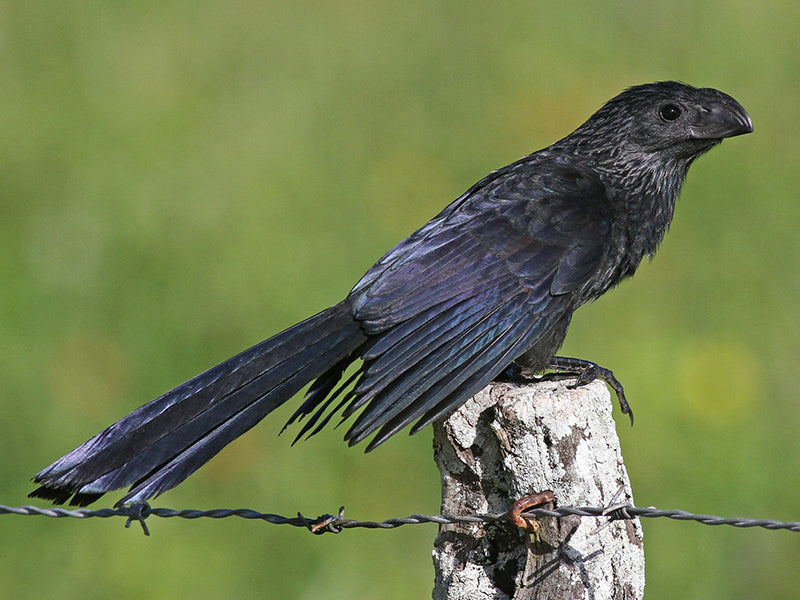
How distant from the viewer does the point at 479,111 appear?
7438 mm

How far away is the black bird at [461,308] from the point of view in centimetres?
290

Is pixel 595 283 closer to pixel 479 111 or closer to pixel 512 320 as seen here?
pixel 512 320

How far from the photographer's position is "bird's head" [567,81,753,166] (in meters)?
4.10

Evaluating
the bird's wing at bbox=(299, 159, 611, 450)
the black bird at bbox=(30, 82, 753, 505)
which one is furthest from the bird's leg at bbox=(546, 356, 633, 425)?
the bird's wing at bbox=(299, 159, 611, 450)

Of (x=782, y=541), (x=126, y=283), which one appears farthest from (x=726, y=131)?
(x=126, y=283)

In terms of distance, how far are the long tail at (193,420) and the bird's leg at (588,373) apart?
2.33ft

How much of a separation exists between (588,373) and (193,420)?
125cm

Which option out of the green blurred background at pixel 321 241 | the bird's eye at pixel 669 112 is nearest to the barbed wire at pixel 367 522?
the green blurred background at pixel 321 241

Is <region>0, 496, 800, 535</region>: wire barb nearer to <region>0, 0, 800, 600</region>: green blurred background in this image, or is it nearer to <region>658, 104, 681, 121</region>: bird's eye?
<region>0, 0, 800, 600</region>: green blurred background

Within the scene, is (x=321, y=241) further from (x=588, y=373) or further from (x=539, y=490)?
(x=539, y=490)

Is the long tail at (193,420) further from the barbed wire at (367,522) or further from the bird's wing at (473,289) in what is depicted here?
the bird's wing at (473,289)

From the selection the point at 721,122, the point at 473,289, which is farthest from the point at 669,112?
the point at 473,289

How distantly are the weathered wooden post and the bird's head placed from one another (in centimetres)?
154

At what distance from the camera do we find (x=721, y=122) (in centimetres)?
407
